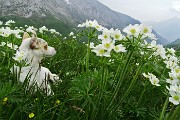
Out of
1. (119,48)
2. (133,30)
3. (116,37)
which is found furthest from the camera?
(116,37)

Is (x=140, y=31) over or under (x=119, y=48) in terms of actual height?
over

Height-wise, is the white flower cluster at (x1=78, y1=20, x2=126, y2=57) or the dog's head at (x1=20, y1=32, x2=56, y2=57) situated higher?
the white flower cluster at (x1=78, y1=20, x2=126, y2=57)

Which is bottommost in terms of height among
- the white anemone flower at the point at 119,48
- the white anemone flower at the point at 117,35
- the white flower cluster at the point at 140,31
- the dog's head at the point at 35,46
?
the dog's head at the point at 35,46

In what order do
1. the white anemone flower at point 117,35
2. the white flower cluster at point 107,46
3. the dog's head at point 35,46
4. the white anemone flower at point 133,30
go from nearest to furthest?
the white flower cluster at point 107,46 < the white anemone flower at point 133,30 < the white anemone flower at point 117,35 < the dog's head at point 35,46

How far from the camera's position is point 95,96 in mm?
3250

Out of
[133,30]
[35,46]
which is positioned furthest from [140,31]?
[35,46]

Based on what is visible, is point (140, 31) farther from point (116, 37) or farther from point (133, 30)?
point (116, 37)

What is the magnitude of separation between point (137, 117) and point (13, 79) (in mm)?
1531

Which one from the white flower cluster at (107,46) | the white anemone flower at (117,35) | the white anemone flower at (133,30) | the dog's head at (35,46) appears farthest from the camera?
the dog's head at (35,46)

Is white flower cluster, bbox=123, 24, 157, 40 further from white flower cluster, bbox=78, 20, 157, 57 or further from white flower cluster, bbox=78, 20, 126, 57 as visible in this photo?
white flower cluster, bbox=78, 20, 126, 57

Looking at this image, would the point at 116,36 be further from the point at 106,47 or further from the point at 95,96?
the point at 95,96

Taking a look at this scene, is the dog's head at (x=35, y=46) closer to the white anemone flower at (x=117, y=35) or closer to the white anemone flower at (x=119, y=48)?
the white anemone flower at (x=117, y=35)

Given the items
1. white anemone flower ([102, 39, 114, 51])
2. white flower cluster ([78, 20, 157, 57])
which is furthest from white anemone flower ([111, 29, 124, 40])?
white anemone flower ([102, 39, 114, 51])

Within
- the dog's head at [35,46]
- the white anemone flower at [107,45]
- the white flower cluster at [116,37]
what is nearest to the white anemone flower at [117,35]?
the white flower cluster at [116,37]
